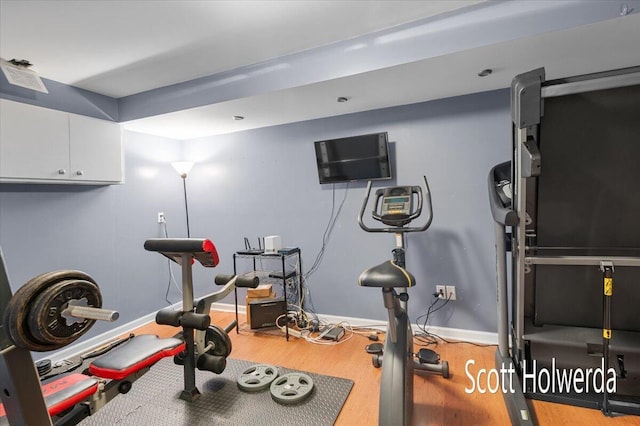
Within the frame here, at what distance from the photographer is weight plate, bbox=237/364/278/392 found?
2.08 meters

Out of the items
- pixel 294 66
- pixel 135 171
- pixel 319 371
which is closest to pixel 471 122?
pixel 294 66

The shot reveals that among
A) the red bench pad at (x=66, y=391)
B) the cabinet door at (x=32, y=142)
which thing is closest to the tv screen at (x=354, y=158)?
the cabinet door at (x=32, y=142)

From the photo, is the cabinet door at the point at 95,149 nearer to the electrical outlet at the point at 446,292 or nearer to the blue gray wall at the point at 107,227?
the blue gray wall at the point at 107,227

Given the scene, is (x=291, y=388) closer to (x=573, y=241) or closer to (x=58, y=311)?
(x=58, y=311)

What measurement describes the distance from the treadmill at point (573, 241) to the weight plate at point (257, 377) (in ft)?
4.81

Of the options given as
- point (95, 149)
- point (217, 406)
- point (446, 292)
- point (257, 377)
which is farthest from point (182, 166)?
point (446, 292)

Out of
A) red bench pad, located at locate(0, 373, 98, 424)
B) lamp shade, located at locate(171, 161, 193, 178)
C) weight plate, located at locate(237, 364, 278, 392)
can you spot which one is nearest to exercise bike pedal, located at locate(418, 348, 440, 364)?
weight plate, located at locate(237, 364, 278, 392)

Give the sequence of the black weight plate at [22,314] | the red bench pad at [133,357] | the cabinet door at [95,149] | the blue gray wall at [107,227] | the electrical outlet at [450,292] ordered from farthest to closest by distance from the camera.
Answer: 1. the electrical outlet at [450,292]
2. the cabinet door at [95,149]
3. the blue gray wall at [107,227]
4. the red bench pad at [133,357]
5. the black weight plate at [22,314]

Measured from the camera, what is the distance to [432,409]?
6.01 ft

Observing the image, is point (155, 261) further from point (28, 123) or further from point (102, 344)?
point (28, 123)

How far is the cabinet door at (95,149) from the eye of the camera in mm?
2564

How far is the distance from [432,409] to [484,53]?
213 cm

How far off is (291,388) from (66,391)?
1.19m

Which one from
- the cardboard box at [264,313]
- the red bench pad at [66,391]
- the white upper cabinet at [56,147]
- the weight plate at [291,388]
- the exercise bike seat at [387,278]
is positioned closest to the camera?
the red bench pad at [66,391]
